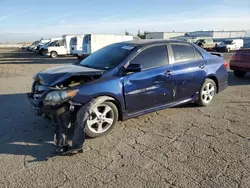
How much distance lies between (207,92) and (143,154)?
3008 millimetres

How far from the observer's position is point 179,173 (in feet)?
10.00

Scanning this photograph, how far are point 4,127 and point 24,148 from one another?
120 centimetres

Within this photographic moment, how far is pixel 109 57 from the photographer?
4832 millimetres

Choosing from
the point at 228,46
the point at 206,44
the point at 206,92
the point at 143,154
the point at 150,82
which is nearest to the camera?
the point at 143,154

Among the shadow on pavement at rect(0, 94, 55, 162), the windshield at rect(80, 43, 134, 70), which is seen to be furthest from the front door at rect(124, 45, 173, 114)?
the shadow on pavement at rect(0, 94, 55, 162)

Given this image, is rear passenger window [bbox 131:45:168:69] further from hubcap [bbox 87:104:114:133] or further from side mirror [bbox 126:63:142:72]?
hubcap [bbox 87:104:114:133]

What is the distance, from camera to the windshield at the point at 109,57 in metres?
4.52

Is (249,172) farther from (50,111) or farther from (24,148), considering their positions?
(24,148)

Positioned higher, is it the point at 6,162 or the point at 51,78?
the point at 51,78

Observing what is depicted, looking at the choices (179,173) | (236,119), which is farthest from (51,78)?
(236,119)

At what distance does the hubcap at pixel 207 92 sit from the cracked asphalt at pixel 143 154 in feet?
1.55

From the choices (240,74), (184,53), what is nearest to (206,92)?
(184,53)

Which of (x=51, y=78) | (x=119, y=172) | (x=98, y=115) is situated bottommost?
(x=119, y=172)

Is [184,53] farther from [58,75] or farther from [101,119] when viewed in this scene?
[58,75]
